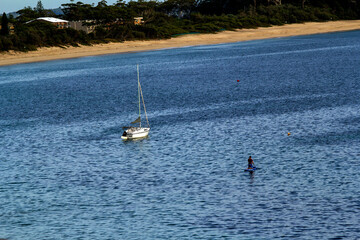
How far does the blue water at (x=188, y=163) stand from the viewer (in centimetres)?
2834

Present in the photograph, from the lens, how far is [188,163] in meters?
40.2

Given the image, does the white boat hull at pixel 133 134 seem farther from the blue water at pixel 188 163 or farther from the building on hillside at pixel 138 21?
the building on hillside at pixel 138 21

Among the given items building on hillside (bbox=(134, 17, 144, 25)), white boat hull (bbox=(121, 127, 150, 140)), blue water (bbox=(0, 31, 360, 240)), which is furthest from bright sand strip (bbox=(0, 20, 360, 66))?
white boat hull (bbox=(121, 127, 150, 140))

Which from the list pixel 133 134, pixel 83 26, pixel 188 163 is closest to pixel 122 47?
pixel 83 26

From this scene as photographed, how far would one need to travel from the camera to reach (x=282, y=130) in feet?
163

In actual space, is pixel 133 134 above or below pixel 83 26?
below

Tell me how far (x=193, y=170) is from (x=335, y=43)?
133m

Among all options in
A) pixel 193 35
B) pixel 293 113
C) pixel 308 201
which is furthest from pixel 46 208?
pixel 193 35

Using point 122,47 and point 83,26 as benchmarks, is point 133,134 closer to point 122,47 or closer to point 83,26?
point 122,47

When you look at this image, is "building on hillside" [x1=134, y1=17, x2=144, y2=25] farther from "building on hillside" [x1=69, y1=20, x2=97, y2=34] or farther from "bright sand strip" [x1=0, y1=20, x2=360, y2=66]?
"building on hillside" [x1=69, y1=20, x2=97, y2=34]

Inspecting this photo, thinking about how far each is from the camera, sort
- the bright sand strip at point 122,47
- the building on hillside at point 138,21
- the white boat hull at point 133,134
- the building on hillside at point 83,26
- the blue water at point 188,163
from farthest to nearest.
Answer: the building on hillside at point 138,21 < the building on hillside at point 83,26 < the bright sand strip at point 122,47 < the white boat hull at point 133,134 < the blue water at point 188,163

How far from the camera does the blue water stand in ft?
93.0

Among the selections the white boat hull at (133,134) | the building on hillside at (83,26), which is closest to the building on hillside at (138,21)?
the building on hillside at (83,26)

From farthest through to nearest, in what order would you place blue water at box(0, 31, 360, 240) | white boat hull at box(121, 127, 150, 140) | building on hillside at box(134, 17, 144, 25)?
building on hillside at box(134, 17, 144, 25) < white boat hull at box(121, 127, 150, 140) < blue water at box(0, 31, 360, 240)
